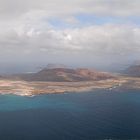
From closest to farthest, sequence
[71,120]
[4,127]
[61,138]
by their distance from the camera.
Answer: [61,138] → [4,127] → [71,120]

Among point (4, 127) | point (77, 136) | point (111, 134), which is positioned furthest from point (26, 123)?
point (111, 134)

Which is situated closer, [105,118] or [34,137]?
[34,137]

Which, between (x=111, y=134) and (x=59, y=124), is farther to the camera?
(x=59, y=124)

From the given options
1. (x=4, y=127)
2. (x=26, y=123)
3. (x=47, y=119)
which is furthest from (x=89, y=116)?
(x=4, y=127)

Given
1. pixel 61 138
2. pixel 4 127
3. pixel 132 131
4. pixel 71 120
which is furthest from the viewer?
pixel 71 120

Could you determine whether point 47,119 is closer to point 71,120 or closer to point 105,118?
point 71,120

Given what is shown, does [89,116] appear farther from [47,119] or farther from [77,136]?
[77,136]

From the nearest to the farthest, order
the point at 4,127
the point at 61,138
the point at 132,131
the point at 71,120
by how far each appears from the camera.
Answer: the point at 61,138 < the point at 132,131 < the point at 4,127 < the point at 71,120

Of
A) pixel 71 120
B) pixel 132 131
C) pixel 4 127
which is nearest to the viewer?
pixel 132 131
